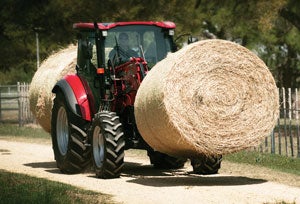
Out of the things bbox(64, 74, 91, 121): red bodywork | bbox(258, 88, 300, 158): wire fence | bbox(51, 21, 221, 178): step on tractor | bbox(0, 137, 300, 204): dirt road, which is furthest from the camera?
bbox(258, 88, 300, 158): wire fence

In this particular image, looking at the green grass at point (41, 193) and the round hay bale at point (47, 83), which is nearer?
the green grass at point (41, 193)

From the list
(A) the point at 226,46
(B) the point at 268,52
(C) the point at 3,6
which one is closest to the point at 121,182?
(A) the point at 226,46

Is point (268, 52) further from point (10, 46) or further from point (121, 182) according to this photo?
point (121, 182)

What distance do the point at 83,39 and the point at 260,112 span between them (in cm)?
436

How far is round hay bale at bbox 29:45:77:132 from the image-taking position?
18.2 metres

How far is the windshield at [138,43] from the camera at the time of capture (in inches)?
619

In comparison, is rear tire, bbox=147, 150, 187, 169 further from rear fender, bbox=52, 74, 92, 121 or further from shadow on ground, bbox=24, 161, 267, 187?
rear fender, bbox=52, 74, 92, 121

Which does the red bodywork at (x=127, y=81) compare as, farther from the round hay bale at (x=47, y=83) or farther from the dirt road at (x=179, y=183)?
the round hay bale at (x=47, y=83)

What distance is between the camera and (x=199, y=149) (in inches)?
510

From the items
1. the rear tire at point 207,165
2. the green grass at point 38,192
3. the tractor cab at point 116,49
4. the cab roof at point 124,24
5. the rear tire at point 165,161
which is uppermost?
the cab roof at point 124,24

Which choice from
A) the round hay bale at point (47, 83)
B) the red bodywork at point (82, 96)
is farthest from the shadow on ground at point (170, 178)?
the round hay bale at point (47, 83)

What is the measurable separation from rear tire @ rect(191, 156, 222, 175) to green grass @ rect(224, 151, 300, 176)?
1438mm

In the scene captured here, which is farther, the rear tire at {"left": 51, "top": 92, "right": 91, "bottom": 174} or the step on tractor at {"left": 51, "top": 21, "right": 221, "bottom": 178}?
the rear tire at {"left": 51, "top": 92, "right": 91, "bottom": 174}

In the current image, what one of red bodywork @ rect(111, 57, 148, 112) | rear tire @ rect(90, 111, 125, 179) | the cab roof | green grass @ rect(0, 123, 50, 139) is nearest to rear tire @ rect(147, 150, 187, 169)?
red bodywork @ rect(111, 57, 148, 112)
